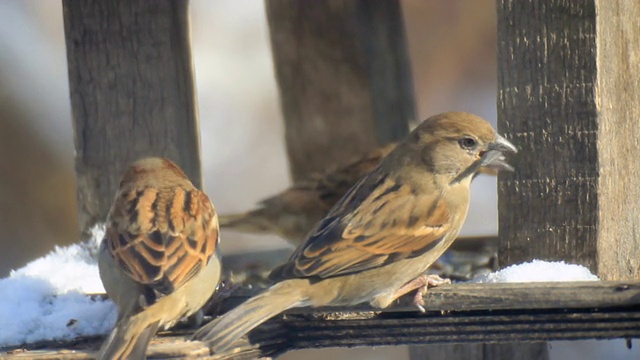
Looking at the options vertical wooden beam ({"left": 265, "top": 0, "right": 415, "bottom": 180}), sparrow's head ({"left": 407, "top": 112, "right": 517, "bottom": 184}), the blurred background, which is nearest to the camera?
sparrow's head ({"left": 407, "top": 112, "right": 517, "bottom": 184})

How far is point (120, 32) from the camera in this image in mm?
4531

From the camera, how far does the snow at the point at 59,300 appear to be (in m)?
3.70

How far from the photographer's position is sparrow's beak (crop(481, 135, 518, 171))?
4004 mm

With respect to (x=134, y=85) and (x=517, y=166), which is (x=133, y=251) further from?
(x=517, y=166)

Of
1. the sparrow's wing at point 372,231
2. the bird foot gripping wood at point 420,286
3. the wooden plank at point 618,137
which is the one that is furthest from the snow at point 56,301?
the wooden plank at point 618,137

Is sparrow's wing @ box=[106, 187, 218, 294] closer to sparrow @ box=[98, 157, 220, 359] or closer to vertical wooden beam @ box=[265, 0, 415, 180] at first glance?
sparrow @ box=[98, 157, 220, 359]

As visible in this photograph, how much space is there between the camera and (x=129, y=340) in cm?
350

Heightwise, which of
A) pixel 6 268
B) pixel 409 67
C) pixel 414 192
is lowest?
pixel 6 268

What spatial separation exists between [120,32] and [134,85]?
0.65 feet

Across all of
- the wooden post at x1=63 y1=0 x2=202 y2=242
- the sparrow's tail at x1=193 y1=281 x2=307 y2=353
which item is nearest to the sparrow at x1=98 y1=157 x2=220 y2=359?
the sparrow's tail at x1=193 y1=281 x2=307 y2=353

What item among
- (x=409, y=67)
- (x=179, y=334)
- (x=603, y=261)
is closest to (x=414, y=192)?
(x=603, y=261)

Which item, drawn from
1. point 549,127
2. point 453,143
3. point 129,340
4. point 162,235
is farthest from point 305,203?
point 129,340

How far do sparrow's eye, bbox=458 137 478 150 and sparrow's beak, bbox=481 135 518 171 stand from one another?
16cm

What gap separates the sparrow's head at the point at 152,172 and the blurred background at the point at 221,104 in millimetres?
2671
